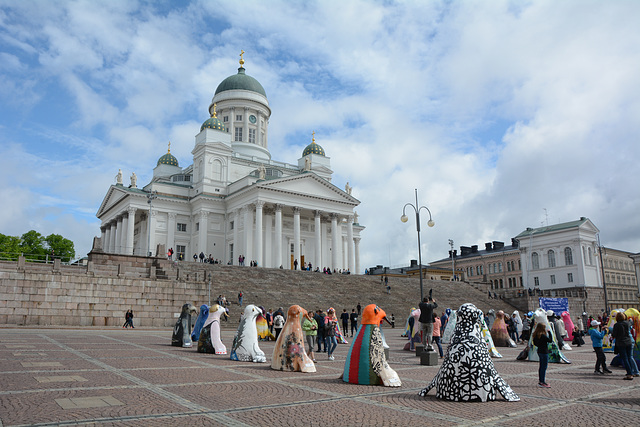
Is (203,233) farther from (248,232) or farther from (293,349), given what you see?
(293,349)

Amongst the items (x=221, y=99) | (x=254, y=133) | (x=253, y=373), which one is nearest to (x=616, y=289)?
(x=254, y=133)

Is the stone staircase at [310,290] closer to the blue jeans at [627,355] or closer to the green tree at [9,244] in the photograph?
the blue jeans at [627,355]

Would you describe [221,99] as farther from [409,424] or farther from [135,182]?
[409,424]

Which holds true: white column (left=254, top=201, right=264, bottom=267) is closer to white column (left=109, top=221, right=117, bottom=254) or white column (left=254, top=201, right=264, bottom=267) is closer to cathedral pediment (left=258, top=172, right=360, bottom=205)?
cathedral pediment (left=258, top=172, right=360, bottom=205)

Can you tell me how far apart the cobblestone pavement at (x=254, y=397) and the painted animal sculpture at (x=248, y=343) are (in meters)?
0.58

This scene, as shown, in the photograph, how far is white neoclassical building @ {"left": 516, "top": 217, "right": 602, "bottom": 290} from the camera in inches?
2830

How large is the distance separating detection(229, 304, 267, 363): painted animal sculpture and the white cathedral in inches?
1517

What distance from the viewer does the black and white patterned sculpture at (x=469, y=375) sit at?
8.47 metres

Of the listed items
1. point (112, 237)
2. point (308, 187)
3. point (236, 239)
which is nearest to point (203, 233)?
point (236, 239)

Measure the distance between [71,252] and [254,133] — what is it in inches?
1370

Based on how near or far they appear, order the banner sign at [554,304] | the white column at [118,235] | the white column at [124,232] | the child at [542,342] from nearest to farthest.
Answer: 1. the child at [542,342]
2. the banner sign at [554,304]
3. the white column at [124,232]
4. the white column at [118,235]

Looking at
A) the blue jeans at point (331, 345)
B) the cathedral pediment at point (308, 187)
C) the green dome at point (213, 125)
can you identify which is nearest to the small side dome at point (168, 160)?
the green dome at point (213, 125)

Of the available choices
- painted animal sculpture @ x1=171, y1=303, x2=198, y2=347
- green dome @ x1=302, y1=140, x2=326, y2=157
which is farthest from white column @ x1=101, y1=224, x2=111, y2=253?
painted animal sculpture @ x1=171, y1=303, x2=198, y2=347

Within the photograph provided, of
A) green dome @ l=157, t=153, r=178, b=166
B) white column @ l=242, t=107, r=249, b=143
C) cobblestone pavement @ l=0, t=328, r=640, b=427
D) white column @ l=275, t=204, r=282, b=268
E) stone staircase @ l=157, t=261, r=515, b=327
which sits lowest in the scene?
cobblestone pavement @ l=0, t=328, r=640, b=427
